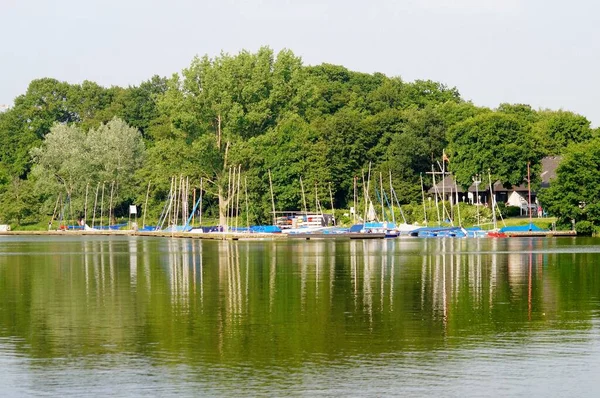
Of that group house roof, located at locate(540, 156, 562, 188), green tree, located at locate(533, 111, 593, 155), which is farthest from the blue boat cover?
green tree, located at locate(533, 111, 593, 155)

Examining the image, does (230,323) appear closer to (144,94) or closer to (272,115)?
(272,115)

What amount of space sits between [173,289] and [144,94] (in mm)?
131904

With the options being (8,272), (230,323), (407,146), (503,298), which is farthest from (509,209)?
(230,323)

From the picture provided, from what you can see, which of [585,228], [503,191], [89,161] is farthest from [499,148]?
[89,161]

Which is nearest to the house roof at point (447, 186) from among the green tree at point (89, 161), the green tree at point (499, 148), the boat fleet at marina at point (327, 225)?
the boat fleet at marina at point (327, 225)

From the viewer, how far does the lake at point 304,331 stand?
23.9 metres

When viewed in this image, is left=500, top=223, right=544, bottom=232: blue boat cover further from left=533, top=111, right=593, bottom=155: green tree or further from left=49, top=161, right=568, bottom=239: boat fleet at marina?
left=533, top=111, right=593, bottom=155: green tree

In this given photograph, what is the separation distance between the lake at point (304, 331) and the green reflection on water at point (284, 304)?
0.08 m

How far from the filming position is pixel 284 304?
128 feet

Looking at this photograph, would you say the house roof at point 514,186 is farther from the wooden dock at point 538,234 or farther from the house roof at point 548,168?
the wooden dock at point 538,234

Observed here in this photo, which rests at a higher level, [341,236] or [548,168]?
[548,168]

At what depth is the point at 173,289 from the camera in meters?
46.2

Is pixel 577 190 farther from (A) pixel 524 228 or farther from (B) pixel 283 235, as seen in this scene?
(B) pixel 283 235

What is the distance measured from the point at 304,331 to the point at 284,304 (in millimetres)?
7578
